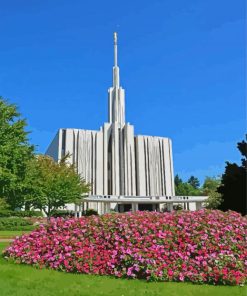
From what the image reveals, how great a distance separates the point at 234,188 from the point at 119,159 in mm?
68095

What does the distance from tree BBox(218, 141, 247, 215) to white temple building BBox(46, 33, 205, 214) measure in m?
61.5

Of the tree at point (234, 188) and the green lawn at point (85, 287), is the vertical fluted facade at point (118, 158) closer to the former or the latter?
the tree at point (234, 188)

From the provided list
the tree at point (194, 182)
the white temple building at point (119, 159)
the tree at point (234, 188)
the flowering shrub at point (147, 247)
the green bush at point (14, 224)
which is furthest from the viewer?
the tree at point (194, 182)

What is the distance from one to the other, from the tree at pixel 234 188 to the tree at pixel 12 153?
1325 cm

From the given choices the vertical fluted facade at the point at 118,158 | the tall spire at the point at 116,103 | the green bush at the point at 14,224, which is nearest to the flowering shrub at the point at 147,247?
the green bush at the point at 14,224

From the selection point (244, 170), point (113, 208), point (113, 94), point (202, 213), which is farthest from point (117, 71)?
point (202, 213)

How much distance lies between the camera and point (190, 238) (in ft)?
31.1

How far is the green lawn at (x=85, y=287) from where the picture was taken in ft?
23.3

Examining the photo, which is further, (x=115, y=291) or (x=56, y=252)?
(x=56, y=252)

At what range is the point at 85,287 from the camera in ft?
24.6

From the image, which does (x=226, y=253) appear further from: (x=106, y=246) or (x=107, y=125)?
(x=107, y=125)

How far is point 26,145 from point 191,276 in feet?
69.7

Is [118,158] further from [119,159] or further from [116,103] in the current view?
[116,103]

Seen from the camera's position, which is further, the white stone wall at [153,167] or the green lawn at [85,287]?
the white stone wall at [153,167]
